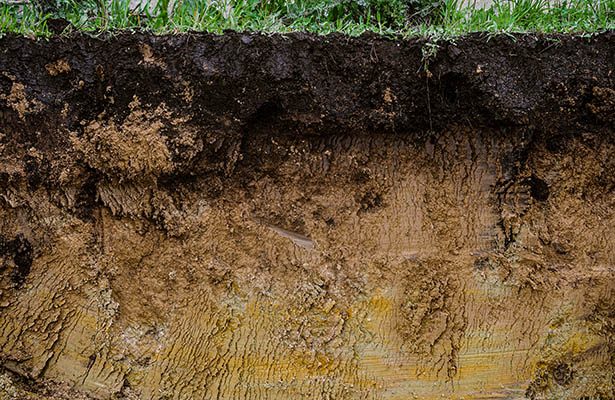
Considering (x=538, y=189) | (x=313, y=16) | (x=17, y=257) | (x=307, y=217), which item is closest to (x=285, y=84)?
(x=307, y=217)

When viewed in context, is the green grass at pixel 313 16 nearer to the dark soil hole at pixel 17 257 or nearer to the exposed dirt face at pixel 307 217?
the exposed dirt face at pixel 307 217

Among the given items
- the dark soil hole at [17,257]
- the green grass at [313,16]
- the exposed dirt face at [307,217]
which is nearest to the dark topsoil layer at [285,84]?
the exposed dirt face at [307,217]

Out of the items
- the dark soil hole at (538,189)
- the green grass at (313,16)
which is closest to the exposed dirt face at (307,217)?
the dark soil hole at (538,189)

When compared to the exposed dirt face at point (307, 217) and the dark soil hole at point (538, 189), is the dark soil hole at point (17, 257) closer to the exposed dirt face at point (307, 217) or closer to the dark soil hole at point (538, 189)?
the exposed dirt face at point (307, 217)

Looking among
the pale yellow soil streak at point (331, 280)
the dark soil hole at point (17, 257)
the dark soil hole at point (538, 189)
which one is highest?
the dark soil hole at point (538, 189)

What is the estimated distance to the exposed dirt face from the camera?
2.20m

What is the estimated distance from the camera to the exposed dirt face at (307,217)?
2199 millimetres

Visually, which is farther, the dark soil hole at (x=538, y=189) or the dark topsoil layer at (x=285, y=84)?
the dark soil hole at (x=538, y=189)

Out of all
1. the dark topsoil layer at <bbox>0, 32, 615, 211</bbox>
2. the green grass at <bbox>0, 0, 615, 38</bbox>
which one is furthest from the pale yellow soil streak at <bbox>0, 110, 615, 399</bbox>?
the green grass at <bbox>0, 0, 615, 38</bbox>

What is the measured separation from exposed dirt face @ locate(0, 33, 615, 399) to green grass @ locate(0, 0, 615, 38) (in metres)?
0.21

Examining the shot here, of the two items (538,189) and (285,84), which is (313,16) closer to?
(285,84)

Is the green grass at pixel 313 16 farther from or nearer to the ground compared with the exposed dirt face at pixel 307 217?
farther from the ground

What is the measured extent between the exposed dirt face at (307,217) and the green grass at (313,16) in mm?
210

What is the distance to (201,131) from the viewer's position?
2.21 m
